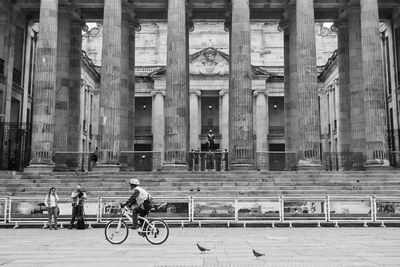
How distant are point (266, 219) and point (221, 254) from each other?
9933 millimetres

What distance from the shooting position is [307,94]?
33781 millimetres

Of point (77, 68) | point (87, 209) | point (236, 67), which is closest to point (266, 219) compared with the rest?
point (87, 209)

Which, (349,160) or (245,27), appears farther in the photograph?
(349,160)

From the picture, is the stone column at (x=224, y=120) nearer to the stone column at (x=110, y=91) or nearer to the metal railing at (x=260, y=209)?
the stone column at (x=110, y=91)

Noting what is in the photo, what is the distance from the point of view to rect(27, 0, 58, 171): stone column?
32844 mm

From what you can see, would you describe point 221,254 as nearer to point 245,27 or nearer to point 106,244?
point 106,244

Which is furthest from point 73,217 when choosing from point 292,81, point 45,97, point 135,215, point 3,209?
point 292,81

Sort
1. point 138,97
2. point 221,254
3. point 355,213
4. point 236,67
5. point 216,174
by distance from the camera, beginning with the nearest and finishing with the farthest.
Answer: point 221,254
point 355,213
point 216,174
point 236,67
point 138,97

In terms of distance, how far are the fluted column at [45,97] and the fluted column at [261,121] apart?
33.7 meters

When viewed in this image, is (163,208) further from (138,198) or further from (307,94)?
→ (307,94)

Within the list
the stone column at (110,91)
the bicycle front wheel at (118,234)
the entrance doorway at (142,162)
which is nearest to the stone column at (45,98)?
the stone column at (110,91)

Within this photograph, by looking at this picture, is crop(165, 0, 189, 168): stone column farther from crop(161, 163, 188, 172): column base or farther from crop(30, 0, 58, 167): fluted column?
crop(30, 0, 58, 167): fluted column

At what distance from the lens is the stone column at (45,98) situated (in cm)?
3284

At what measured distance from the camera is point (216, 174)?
30.8 m
